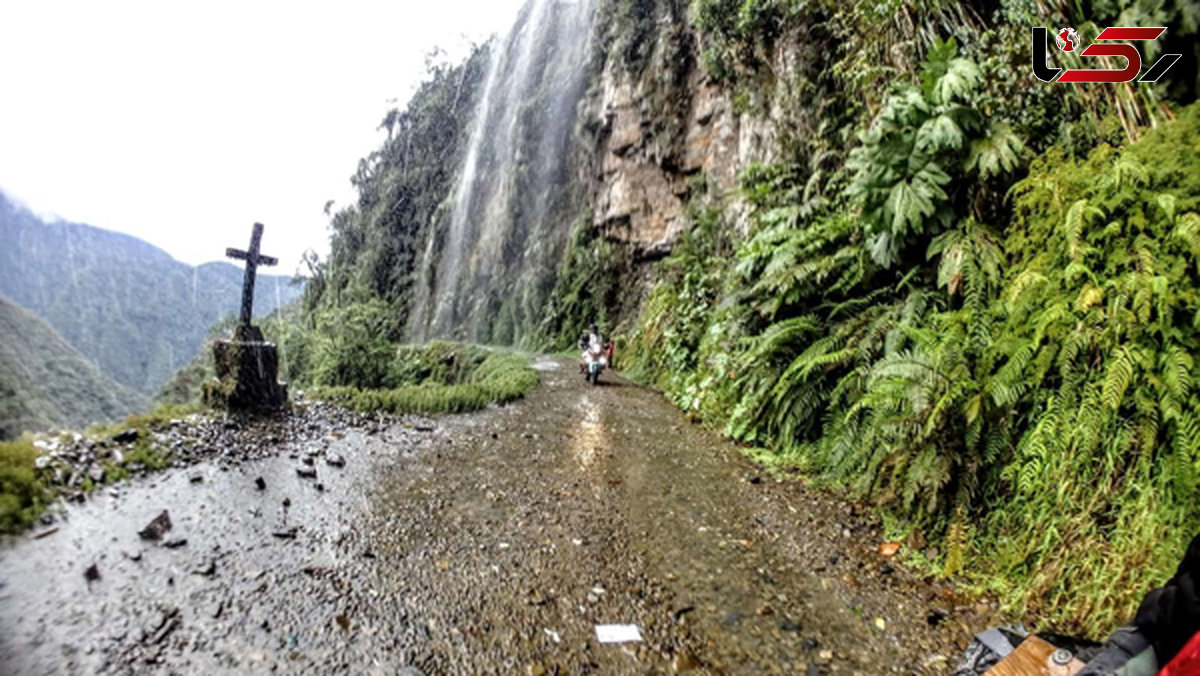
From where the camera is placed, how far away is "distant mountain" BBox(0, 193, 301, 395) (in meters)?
36.8

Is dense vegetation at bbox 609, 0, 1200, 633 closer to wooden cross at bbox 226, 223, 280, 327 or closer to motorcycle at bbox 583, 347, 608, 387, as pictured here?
motorcycle at bbox 583, 347, 608, 387

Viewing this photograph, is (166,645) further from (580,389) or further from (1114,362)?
(580,389)

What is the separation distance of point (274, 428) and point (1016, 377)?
6393 mm

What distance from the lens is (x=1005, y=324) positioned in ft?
10.3

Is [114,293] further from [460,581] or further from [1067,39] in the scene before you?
[1067,39]

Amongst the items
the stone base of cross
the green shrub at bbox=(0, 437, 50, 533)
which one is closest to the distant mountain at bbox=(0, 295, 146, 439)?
the green shrub at bbox=(0, 437, 50, 533)

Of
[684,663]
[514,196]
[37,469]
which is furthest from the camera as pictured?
[514,196]

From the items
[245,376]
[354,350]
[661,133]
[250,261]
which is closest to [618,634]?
[245,376]

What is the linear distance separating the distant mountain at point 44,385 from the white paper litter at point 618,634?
4.88 meters

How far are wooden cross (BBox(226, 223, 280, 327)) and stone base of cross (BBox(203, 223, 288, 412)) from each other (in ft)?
1.91

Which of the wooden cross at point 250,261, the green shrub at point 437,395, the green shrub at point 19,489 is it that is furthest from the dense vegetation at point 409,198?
the green shrub at point 19,489

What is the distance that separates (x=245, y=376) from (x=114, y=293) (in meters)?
66.4

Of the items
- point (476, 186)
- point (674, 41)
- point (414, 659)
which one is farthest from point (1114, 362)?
point (476, 186)

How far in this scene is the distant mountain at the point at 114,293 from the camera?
36781 mm
